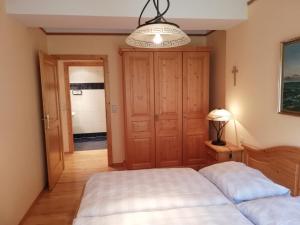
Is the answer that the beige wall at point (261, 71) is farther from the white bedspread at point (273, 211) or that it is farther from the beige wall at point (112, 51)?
the beige wall at point (112, 51)

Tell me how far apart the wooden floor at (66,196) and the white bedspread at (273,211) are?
192cm

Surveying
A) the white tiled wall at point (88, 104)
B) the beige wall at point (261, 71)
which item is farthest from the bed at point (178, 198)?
the white tiled wall at point (88, 104)

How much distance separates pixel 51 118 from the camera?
3.53 metres

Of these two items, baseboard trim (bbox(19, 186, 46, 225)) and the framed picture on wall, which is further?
baseboard trim (bbox(19, 186, 46, 225))

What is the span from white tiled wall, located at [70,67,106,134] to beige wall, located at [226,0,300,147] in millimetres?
4253

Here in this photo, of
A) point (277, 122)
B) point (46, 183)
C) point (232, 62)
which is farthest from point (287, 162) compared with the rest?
point (46, 183)

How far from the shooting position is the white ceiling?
245 centimetres

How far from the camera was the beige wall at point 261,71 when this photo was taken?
2.14 metres

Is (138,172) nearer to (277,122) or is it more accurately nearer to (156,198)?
(156,198)

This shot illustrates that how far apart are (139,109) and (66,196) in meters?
1.64

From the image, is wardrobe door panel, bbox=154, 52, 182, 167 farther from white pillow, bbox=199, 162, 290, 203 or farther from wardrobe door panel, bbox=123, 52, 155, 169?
white pillow, bbox=199, 162, 290, 203

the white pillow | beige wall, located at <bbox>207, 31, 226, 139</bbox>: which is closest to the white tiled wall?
beige wall, located at <bbox>207, 31, 226, 139</bbox>

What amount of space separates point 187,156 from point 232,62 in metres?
1.69

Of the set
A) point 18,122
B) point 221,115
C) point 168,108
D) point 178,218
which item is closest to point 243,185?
point 178,218
